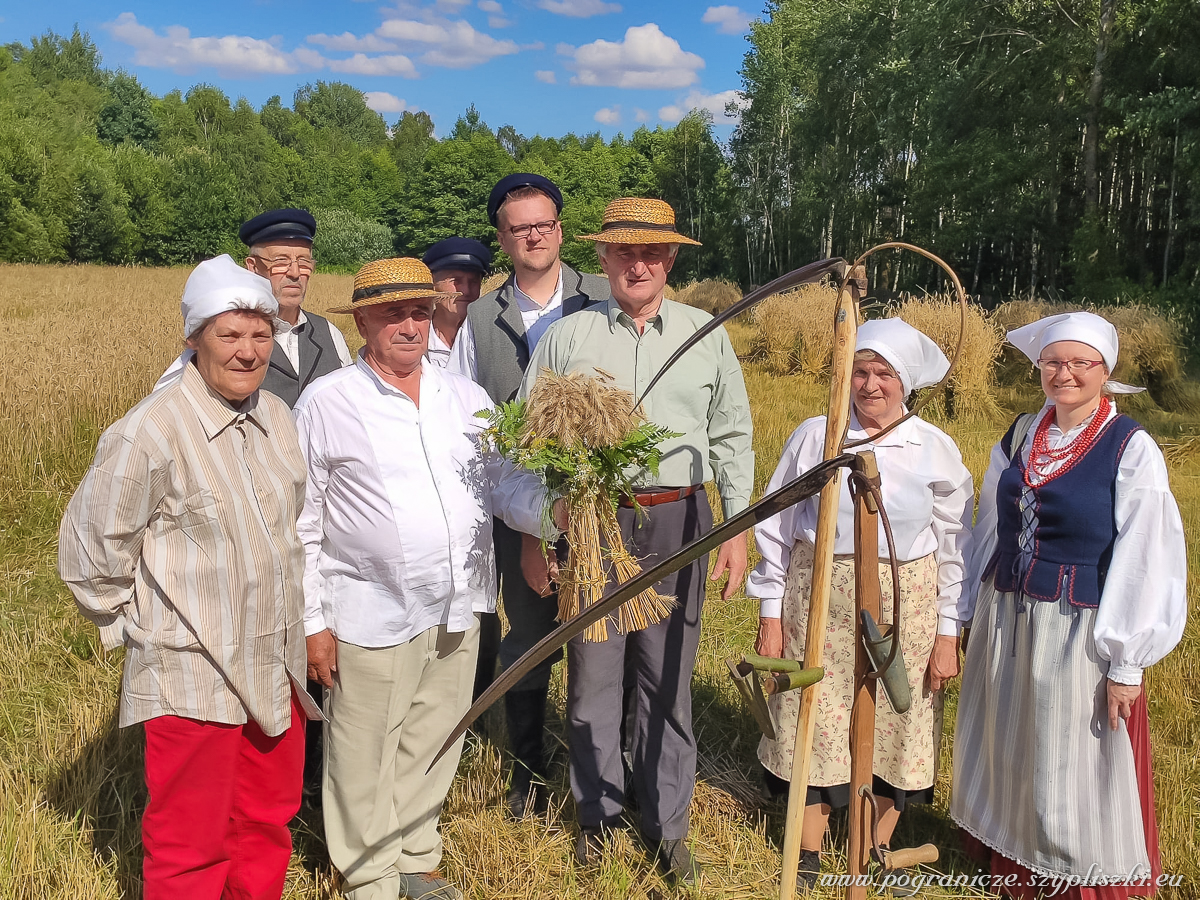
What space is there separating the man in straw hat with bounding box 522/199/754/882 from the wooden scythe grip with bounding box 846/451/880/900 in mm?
1646

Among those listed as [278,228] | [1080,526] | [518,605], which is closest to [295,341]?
[278,228]

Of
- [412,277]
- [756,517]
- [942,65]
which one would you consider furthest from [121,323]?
[942,65]

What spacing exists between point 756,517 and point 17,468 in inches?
278

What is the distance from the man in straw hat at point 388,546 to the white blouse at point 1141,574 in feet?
5.83

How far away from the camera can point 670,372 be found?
9.43 ft

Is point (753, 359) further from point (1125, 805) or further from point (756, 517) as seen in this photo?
point (756, 517)

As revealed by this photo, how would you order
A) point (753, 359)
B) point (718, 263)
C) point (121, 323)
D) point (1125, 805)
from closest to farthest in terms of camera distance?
1. point (1125, 805)
2. point (121, 323)
3. point (753, 359)
4. point (718, 263)

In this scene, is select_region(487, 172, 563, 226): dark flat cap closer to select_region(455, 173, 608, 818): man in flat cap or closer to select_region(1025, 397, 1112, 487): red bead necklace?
select_region(455, 173, 608, 818): man in flat cap

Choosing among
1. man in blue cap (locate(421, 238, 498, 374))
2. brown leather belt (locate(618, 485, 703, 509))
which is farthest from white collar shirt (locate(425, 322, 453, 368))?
brown leather belt (locate(618, 485, 703, 509))

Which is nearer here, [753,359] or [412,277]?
[412,277]

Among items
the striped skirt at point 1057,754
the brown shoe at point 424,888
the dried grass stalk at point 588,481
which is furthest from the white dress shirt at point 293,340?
the striped skirt at point 1057,754

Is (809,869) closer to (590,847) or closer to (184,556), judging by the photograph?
(590,847)

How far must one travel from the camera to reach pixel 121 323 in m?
11.7

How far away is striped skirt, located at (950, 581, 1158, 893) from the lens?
260 centimetres
